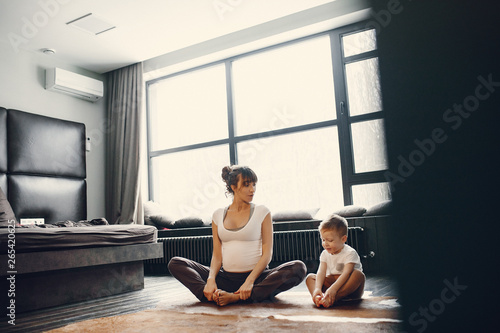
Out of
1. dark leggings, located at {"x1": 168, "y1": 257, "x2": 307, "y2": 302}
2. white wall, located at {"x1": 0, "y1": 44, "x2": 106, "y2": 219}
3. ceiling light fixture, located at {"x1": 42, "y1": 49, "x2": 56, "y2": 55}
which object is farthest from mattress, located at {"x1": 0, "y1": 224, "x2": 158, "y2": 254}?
ceiling light fixture, located at {"x1": 42, "y1": 49, "x2": 56, "y2": 55}

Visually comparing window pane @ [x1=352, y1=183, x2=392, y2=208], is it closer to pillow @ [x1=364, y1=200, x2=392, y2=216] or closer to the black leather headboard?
pillow @ [x1=364, y1=200, x2=392, y2=216]

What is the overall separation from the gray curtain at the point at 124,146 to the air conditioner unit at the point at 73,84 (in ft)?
0.79

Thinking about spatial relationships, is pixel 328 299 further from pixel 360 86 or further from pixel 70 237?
pixel 360 86

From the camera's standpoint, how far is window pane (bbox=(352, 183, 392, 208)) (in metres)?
4.02

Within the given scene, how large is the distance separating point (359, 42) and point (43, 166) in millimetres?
3535

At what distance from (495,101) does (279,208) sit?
4.07m

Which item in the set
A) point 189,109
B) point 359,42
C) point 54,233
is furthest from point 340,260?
point 189,109

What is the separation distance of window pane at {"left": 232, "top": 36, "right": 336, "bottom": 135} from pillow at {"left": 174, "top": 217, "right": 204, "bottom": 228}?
1.13 m

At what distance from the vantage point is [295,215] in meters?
4.05

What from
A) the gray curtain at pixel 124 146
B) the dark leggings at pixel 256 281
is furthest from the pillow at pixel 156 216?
the dark leggings at pixel 256 281

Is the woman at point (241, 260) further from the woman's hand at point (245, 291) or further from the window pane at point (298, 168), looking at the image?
the window pane at point (298, 168)

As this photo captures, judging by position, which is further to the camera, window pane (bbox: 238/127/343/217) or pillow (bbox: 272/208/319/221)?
window pane (bbox: 238/127/343/217)

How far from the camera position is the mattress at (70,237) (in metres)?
2.38

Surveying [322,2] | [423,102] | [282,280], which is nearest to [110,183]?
[322,2]
